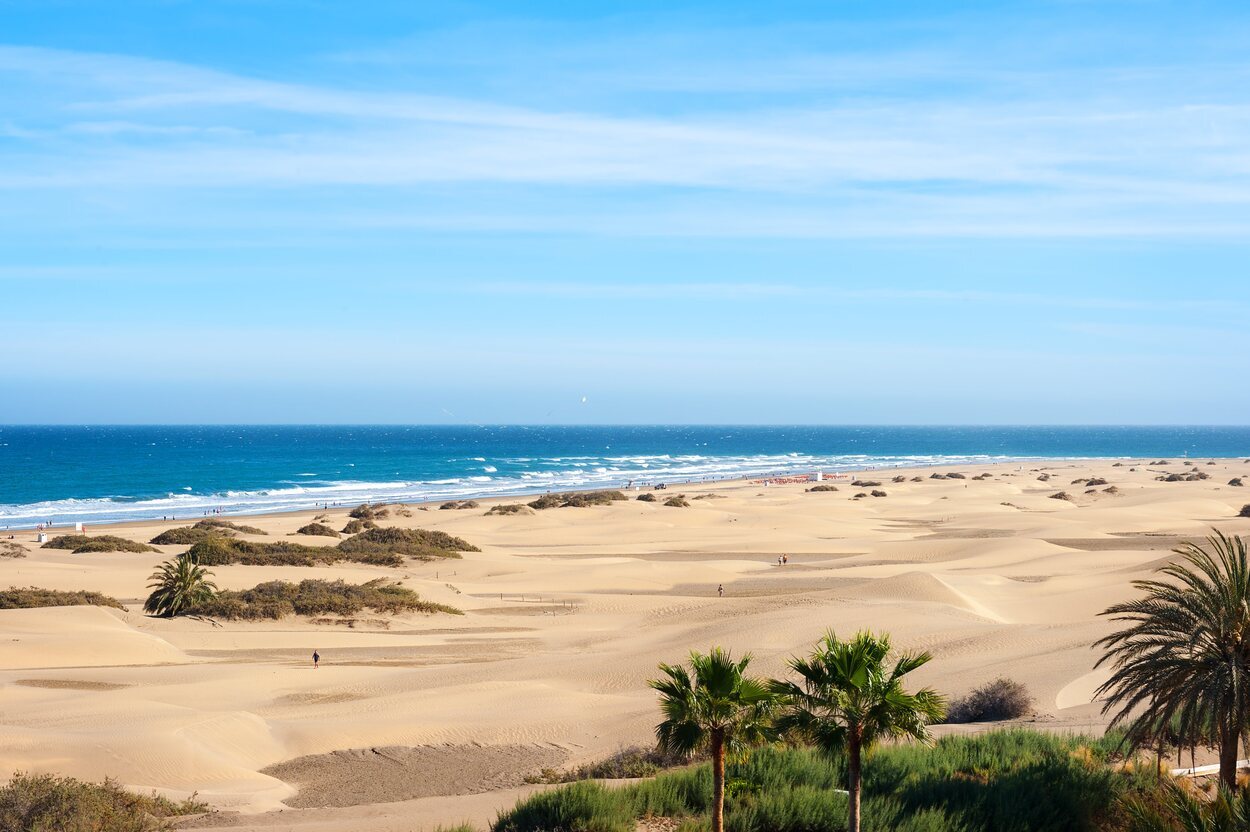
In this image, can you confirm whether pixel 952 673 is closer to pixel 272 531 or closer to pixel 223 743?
pixel 223 743

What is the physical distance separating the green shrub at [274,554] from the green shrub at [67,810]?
1189 inches

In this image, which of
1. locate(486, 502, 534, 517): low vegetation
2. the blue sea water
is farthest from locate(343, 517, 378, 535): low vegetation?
the blue sea water

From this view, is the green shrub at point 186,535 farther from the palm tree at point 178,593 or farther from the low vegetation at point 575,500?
the low vegetation at point 575,500

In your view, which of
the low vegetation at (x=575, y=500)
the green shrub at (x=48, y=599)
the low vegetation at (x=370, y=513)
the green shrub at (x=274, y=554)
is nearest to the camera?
the green shrub at (x=48, y=599)

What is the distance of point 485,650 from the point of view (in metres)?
30.3

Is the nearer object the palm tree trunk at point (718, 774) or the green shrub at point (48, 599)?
the palm tree trunk at point (718, 774)

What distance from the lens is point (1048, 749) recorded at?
15.0 meters

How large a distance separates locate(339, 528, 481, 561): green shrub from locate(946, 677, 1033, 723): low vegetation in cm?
3096

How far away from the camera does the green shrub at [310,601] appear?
3375 cm

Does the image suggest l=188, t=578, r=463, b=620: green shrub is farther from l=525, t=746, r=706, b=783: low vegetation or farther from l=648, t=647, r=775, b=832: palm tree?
l=648, t=647, r=775, b=832: palm tree

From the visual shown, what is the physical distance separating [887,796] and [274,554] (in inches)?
1430

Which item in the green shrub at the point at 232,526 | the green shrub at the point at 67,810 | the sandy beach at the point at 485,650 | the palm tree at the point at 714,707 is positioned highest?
the palm tree at the point at 714,707

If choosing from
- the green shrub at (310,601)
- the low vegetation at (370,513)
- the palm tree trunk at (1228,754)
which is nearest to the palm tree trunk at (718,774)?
the palm tree trunk at (1228,754)

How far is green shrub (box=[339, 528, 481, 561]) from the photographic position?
48844 mm
